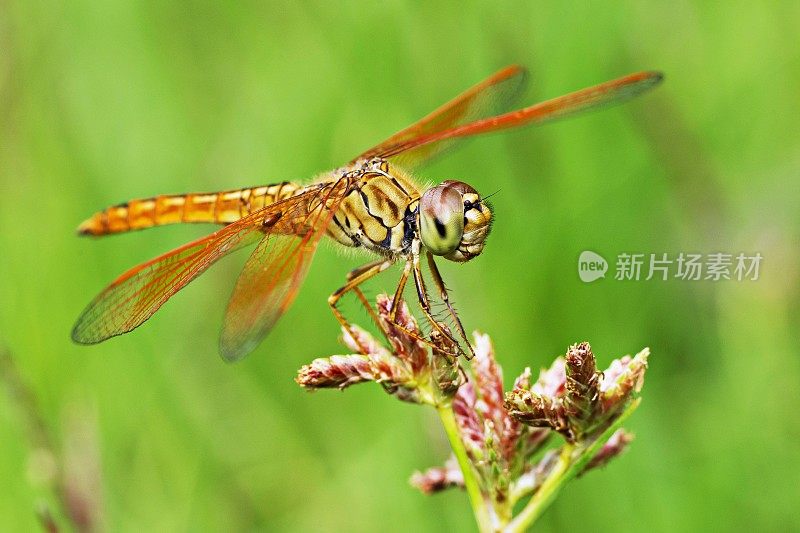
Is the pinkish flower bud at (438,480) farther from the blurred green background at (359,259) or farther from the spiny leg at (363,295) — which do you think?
the blurred green background at (359,259)

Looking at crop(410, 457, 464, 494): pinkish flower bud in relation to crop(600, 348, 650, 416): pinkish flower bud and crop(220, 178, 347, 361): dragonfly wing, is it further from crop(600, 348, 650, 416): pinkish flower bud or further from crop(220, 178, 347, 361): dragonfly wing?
crop(220, 178, 347, 361): dragonfly wing

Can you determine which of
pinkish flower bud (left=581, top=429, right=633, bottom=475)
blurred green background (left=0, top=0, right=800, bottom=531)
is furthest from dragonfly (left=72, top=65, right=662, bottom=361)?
pinkish flower bud (left=581, top=429, right=633, bottom=475)

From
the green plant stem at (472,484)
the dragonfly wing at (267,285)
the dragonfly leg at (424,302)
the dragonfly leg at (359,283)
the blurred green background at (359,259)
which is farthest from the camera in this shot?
the blurred green background at (359,259)

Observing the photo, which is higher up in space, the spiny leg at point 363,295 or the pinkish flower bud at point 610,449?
the spiny leg at point 363,295

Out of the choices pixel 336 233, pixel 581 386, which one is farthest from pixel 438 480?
pixel 336 233

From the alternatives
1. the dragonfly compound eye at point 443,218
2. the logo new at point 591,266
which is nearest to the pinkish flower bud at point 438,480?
the dragonfly compound eye at point 443,218
